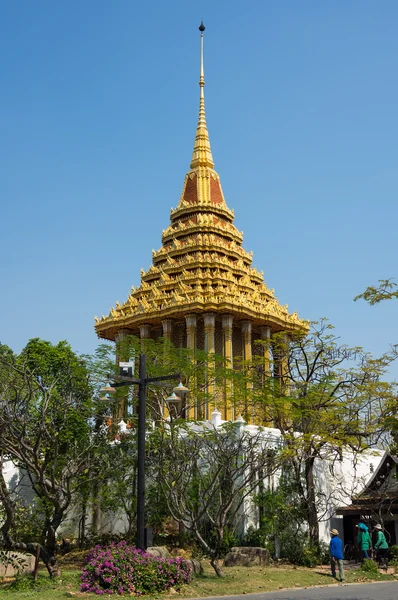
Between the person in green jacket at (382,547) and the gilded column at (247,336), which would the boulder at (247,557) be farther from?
the gilded column at (247,336)

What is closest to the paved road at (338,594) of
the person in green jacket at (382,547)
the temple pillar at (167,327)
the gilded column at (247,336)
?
the person in green jacket at (382,547)

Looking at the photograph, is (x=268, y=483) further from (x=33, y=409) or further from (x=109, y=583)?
(x=109, y=583)

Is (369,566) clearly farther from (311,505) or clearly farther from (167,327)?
(167,327)

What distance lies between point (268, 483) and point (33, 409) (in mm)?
8543

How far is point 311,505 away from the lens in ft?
76.9

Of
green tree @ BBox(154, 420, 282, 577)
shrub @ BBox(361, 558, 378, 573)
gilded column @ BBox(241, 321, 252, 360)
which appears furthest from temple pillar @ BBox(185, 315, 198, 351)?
shrub @ BBox(361, 558, 378, 573)

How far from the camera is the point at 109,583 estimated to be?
1407 centimetres

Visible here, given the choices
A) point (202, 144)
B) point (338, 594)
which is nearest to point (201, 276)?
point (202, 144)

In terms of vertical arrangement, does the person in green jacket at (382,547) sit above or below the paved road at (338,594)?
above

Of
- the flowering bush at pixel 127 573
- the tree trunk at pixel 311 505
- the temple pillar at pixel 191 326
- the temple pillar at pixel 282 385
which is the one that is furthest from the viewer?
the temple pillar at pixel 191 326

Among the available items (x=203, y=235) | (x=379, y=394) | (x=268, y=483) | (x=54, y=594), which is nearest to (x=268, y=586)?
(x=54, y=594)

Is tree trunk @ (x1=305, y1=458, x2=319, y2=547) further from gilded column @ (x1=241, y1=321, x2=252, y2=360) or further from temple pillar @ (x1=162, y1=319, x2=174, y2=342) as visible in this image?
temple pillar @ (x1=162, y1=319, x2=174, y2=342)

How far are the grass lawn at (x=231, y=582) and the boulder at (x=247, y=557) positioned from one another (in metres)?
0.34

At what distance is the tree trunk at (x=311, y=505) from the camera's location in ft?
75.5
